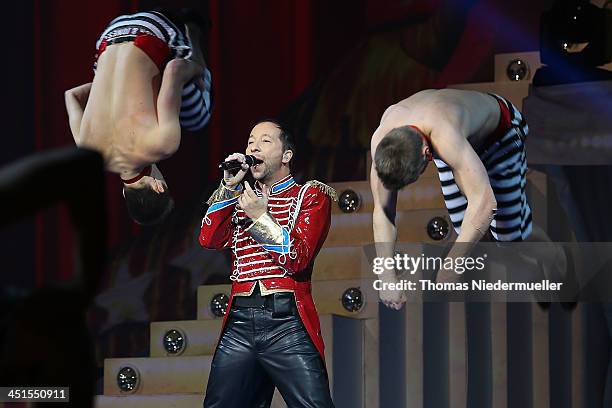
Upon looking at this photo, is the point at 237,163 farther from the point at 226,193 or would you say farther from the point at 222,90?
the point at 222,90

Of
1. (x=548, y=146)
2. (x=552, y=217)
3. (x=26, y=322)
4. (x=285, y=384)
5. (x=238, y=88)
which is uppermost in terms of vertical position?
(x=238, y=88)

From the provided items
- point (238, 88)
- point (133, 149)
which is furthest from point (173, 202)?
point (238, 88)

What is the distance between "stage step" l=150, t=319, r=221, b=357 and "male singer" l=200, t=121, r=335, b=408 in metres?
0.76

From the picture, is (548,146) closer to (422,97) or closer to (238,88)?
(422,97)

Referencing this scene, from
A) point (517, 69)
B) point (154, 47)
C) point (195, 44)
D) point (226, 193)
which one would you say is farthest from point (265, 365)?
point (517, 69)

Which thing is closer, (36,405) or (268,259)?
(36,405)

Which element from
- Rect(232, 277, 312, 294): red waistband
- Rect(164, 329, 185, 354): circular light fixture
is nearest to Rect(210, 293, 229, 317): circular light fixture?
Rect(164, 329, 185, 354): circular light fixture

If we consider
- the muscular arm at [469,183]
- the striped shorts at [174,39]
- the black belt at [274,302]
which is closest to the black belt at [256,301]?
the black belt at [274,302]

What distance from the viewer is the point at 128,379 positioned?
4.37 meters

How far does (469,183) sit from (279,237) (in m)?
0.77

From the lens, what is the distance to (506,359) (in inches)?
169

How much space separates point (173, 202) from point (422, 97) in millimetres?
1082

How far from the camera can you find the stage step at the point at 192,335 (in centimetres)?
436

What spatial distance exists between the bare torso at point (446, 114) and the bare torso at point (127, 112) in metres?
0.89
